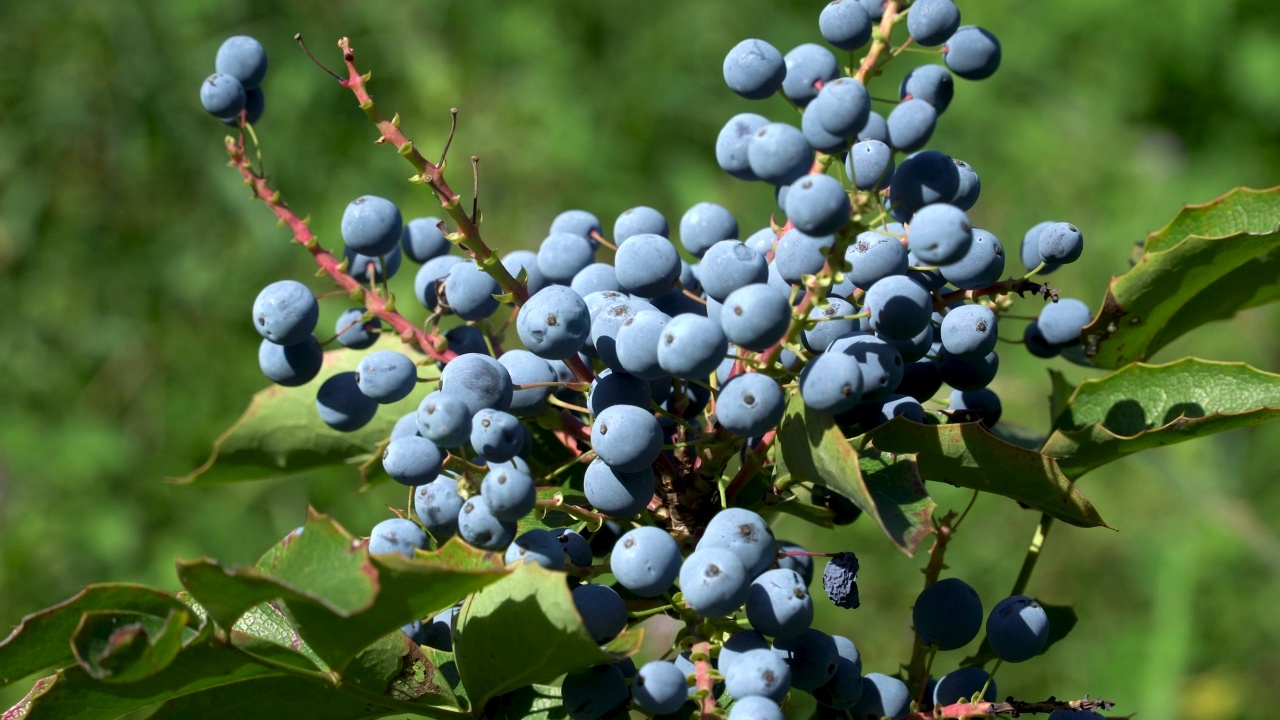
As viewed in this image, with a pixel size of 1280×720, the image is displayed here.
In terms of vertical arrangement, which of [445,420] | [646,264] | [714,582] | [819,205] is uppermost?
[646,264]

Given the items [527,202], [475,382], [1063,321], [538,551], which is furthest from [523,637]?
[527,202]

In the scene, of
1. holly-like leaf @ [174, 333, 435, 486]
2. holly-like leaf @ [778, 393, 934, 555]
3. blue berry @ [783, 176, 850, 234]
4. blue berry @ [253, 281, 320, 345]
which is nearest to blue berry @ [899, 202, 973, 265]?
blue berry @ [783, 176, 850, 234]

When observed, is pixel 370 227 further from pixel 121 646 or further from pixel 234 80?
pixel 121 646

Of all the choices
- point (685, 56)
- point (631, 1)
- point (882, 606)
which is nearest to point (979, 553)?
point (882, 606)

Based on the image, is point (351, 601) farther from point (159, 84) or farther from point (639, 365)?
point (159, 84)

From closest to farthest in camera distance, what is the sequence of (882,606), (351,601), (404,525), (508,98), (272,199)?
(351,601), (404,525), (272,199), (882,606), (508,98)

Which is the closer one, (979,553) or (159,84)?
(979,553)
